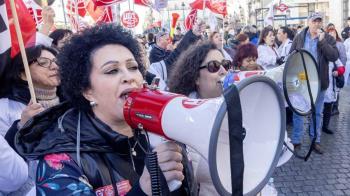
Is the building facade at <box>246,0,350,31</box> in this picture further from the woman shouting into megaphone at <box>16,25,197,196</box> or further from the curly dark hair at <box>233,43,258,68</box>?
the woman shouting into megaphone at <box>16,25,197,196</box>

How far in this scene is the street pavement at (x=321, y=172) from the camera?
436cm

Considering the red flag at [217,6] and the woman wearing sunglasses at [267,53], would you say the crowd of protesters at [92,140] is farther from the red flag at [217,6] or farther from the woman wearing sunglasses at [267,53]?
the red flag at [217,6]

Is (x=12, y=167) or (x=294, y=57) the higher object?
(x=294, y=57)

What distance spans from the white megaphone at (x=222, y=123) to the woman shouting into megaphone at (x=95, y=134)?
121 mm

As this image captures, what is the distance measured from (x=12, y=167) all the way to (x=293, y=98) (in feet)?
4.49

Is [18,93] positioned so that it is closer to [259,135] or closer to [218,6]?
[259,135]

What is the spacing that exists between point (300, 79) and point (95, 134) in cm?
97

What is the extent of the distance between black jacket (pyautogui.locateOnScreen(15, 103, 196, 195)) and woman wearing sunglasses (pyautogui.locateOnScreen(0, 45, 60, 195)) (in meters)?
0.96

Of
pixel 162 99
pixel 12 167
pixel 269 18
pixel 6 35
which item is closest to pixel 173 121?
pixel 162 99

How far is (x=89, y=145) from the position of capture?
4.90 feet

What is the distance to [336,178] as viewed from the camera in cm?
464

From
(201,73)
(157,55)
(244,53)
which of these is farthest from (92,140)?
(157,55)

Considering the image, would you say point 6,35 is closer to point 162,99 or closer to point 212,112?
point 162,99

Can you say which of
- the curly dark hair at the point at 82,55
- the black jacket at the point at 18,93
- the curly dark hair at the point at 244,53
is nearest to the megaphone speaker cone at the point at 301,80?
the curly dark hair at the point at 82,55
